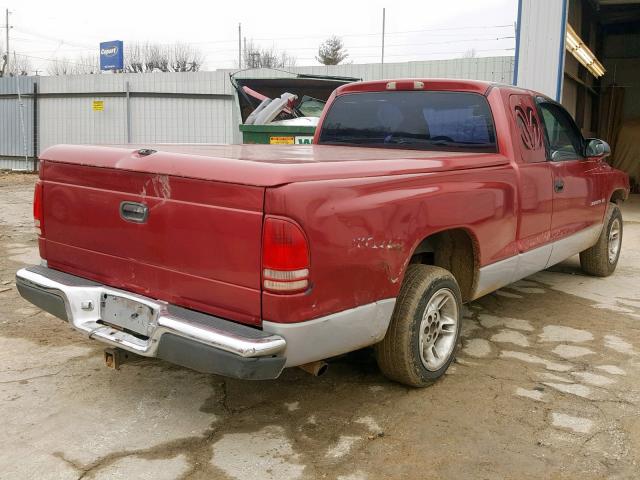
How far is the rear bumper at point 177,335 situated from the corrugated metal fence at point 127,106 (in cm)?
1249

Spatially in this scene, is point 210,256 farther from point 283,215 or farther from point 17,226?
point 17,226

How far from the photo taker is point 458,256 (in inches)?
163

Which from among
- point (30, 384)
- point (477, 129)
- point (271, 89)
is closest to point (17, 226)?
point (271, 89)

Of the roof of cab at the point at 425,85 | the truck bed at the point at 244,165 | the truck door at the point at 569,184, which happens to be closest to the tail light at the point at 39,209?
the truck bed at the point at 244,165

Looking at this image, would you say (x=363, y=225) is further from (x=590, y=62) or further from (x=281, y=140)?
(x=590, y=62)

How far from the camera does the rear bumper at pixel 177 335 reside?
272 centimetres

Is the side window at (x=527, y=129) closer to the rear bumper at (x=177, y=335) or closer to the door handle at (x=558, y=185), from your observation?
the door handle at (x=558, y=185)

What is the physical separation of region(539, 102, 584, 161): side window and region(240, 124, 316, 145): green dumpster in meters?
4.43

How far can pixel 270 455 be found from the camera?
9.97 feet

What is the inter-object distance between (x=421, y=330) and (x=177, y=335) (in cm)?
141

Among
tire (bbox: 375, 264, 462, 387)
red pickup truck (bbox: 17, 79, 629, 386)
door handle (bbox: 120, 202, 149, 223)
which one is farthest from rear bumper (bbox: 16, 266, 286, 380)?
tire (bbox: 375, 264, 462, 387)

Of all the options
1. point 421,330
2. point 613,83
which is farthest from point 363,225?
point 613,83

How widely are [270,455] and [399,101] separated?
9.46 feet

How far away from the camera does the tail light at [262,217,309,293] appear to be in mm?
2711
